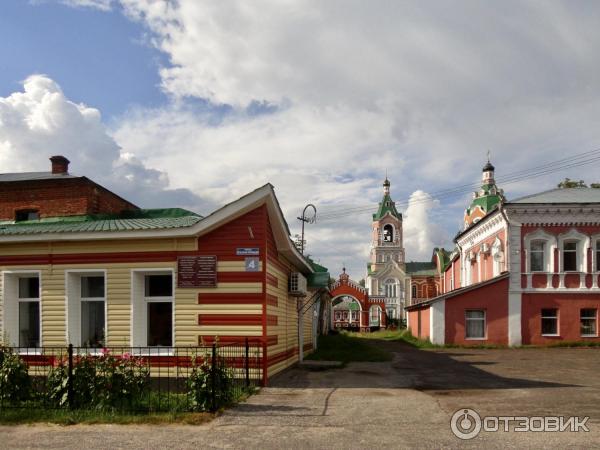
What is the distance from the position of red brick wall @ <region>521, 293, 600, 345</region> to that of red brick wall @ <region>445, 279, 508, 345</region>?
0.96 m

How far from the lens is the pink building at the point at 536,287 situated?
1040 inches

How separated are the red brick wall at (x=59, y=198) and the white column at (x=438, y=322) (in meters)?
14.9

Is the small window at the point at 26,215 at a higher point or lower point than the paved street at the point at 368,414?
higher

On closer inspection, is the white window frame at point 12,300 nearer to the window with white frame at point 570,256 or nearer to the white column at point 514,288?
the white column at point 514,288

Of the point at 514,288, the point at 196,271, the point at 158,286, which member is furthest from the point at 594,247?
the point at 158,286

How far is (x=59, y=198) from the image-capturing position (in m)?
21.4

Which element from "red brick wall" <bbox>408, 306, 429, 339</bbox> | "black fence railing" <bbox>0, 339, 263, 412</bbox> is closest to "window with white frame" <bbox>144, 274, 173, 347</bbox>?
"black fence railing" <bbox>0, 339, 263, 412</bbox>

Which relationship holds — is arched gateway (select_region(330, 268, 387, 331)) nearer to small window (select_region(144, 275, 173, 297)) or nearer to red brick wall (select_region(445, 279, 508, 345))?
red brick wall (select_region(445, 279, 508, 345))

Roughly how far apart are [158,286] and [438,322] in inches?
705

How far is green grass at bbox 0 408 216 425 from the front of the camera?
8.35 metres

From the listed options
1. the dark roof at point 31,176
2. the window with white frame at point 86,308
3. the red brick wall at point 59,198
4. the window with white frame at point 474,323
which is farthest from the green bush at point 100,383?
the window with white frame at point 474,323

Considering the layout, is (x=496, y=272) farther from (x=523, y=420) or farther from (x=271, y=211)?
(x=523, y=420)

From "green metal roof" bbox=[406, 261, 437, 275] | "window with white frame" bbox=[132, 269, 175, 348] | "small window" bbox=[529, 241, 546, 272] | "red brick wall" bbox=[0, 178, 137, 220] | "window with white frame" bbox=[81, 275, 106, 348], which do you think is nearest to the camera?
"window with white frame" bbox=[132, 269, 175, 348]

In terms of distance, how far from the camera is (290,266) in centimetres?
1619
